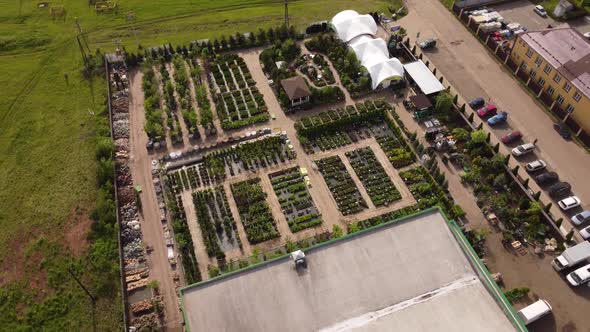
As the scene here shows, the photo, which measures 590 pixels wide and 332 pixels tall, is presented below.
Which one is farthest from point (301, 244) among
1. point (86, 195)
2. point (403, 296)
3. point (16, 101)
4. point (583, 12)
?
point (583, 12)

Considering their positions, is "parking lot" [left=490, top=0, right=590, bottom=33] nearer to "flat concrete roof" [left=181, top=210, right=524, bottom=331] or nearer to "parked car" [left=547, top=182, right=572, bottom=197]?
"parked car" [left=547, top=182, right=572, bottom=197]

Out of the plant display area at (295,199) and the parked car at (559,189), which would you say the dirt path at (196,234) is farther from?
the parked car at (559,189)

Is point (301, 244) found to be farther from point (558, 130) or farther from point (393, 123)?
point (558, 130)

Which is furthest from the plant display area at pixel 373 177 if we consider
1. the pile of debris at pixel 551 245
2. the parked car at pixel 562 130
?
the parked car at pixel 562 130

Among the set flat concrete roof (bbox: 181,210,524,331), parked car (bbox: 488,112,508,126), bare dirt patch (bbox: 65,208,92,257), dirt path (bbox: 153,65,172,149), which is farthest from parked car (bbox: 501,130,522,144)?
bare dirt patch (bbox: 65,208,92,257)

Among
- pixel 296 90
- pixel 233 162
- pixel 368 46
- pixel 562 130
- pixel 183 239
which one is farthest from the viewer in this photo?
pixel 368 46

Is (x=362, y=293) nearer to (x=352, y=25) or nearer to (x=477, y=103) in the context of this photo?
(x=477, y=103)

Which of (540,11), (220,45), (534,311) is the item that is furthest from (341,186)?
(540,11)
